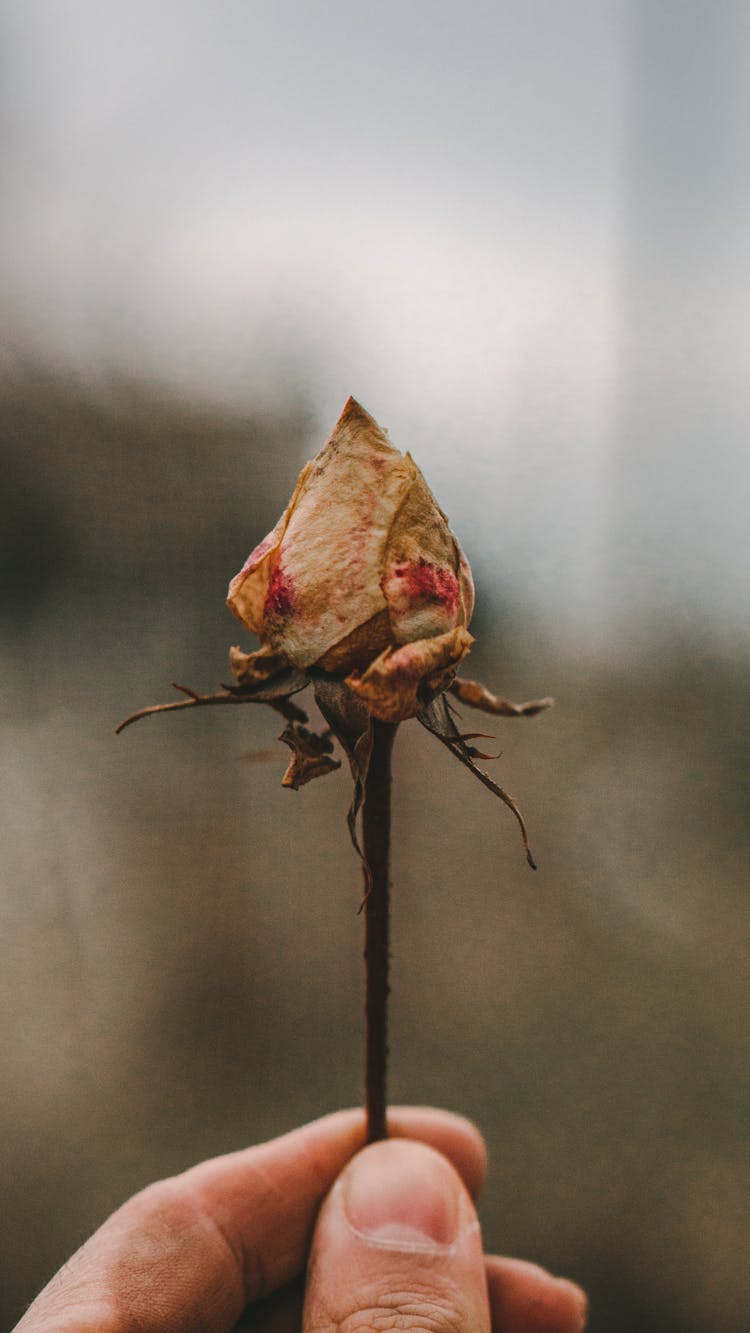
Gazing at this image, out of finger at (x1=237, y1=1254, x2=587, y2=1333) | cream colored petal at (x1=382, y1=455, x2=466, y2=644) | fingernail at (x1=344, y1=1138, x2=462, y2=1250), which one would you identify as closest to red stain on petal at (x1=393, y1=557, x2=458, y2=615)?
cream colored petal at (x1=382, y1=455, x2=466, y2=644)

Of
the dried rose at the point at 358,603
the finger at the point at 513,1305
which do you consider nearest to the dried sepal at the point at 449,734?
the dried rose at the point at 358,603

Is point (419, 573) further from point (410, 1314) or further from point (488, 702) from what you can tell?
point (410, 1314)

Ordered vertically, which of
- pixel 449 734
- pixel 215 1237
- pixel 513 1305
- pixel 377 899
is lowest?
pixel 513 1305

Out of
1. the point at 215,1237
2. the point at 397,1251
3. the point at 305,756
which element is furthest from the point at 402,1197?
the point at 305,756

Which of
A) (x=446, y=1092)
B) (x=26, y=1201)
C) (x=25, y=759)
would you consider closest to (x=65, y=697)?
(x=25, y=759)

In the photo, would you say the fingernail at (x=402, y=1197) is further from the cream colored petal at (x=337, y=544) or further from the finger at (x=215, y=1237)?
the cream colored petal at (x=337, y=544)

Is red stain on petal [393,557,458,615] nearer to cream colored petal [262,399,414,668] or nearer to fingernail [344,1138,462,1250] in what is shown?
cream colored petal [262,399,414,668]

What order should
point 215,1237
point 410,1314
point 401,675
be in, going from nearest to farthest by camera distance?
point 401,675
point 410,1314
point 215,1237
